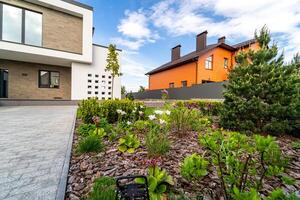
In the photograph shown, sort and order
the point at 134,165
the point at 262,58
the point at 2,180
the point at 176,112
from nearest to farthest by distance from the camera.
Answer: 1. the point at 2,180
2. the point at 134,165
3. the point at 176,112
4. the point at 262,58

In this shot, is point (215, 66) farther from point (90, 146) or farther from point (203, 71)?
point (90, 146)

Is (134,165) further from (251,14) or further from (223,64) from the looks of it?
(223,64)

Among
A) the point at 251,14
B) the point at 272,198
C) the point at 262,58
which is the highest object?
the point at 251,14

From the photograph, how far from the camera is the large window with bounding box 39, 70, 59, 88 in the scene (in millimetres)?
12680

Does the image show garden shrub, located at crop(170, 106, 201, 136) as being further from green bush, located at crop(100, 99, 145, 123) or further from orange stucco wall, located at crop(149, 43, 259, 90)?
orange stucco wall, located at crop(149, 43, 259, 90)

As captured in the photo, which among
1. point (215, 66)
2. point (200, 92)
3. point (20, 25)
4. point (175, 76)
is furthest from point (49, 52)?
point (215, 66)

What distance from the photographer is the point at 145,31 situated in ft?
44.2

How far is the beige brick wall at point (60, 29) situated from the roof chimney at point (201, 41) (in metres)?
12.7

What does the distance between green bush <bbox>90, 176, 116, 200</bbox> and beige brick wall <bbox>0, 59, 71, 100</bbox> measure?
1304cm

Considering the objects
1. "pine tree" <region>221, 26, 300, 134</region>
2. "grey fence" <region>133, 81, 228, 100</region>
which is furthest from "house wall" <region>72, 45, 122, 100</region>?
"pine tree" <region>221, 26, 300, 134</region>

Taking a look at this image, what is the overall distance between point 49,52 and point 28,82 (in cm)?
314

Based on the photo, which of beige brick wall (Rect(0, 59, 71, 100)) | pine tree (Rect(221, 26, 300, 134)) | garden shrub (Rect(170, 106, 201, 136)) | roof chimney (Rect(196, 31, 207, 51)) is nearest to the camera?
garden shrub (Rect(170, 106, 201, 136))

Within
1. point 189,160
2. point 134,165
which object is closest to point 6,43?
point 134,165

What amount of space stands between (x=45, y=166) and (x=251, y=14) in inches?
419
